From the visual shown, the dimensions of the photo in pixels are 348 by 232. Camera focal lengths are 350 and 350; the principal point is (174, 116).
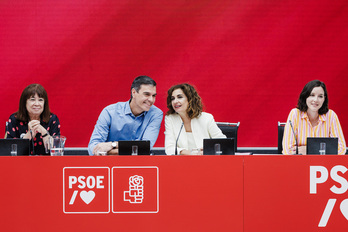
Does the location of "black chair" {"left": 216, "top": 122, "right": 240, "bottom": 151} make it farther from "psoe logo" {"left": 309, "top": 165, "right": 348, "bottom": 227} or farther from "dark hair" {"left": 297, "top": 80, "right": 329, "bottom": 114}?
"psoe logo" {"left": 309, "top": 165, "right": 348, "bottom": 227}

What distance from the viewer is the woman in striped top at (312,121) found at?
2.88 m

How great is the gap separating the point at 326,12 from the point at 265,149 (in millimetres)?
Result: 1585

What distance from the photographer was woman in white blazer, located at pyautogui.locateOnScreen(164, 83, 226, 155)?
287 centimetres

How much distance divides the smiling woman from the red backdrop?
83cm

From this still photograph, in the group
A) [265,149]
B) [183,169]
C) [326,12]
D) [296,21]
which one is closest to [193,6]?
[296,21]

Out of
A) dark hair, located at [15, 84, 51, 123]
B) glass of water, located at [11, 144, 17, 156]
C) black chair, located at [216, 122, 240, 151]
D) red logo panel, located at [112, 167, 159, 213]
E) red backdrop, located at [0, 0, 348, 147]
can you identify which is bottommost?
red logo panel, located at [112, 167, 159, 213]

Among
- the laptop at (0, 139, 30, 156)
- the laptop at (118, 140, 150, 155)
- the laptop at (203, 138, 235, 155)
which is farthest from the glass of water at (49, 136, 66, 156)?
the laptop at (203, 138, 235, 155)

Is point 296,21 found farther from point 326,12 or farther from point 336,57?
point 336,57

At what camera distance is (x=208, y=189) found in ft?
6.44

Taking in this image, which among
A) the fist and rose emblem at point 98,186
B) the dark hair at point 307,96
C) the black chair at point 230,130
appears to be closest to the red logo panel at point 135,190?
the fist and rose emblem at point 98,186

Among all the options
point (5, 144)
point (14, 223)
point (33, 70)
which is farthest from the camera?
point (33, 70)

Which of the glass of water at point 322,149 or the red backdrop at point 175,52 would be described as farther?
the red backdrop at point 175,52

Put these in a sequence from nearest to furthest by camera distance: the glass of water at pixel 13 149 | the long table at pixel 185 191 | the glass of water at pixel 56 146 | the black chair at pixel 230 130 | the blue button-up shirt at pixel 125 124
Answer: the long table at pixel 185 191 → the glass of water at pixel 13 149 → the glass of water at pixel 56 146 → the blue button-up shirt at pixel 125 124 → the black chair at pixel 230 130

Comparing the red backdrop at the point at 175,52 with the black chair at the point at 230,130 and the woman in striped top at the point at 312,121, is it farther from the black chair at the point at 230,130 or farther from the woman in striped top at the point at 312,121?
the woman in striped top at the point at 312,121
